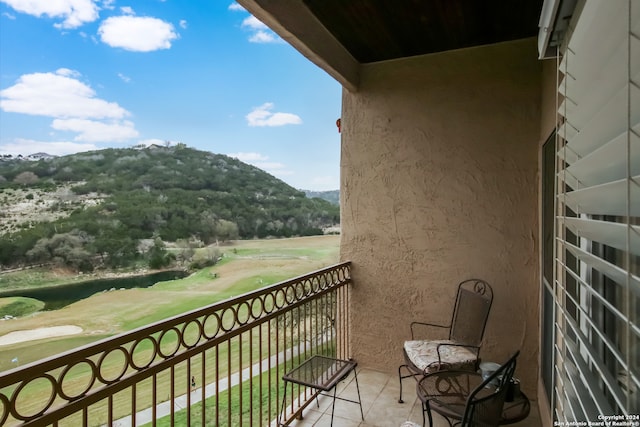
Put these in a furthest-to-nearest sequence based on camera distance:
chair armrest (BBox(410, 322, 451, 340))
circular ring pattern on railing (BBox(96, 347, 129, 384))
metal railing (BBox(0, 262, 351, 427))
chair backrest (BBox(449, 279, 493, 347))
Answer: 1. chair armrest (BBox(410, 322, 451, 340))
2. chair backrest (BBox(449, 279, 493, 347))
3. circular ring pattern on railing (BBox(96, 347, 129, 384))
4. metal railing (BBox(0, 262, 351, 427))

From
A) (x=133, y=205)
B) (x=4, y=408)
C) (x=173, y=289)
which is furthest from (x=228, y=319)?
(x=133, y=205)

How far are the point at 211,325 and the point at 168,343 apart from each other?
11.6 inches

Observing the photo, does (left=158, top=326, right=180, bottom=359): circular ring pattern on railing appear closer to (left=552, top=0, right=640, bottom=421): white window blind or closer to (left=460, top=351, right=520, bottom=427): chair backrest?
(left=460, top=351, right=520, bottom=427): chair backrest

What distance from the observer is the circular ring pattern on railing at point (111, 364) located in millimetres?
1283

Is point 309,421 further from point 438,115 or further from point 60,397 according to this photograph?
point 438,115

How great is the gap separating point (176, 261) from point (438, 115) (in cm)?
420

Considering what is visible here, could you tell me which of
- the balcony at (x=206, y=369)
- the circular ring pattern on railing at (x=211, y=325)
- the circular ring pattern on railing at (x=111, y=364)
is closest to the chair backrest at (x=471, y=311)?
the balcony at (x=206, y=369)

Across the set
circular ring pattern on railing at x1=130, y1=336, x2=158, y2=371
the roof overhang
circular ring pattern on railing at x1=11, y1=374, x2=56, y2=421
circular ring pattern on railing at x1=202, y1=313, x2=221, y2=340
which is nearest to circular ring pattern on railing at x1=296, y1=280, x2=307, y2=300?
circular ring pattern on railing at x1=202, y1=313, x2=221, y2=340

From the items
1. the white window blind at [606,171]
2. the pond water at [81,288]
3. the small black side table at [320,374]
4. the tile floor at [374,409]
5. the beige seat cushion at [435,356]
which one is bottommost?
the tile floor at [374,409]

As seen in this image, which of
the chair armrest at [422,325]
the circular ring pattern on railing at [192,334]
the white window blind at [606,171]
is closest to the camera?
the white window blind at [606,171]

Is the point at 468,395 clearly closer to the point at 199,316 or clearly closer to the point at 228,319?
the point at 228,319

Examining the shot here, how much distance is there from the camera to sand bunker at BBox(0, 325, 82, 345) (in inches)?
114

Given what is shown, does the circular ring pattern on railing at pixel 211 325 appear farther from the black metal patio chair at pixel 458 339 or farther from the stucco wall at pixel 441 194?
the stucco wall at pixel 441 194

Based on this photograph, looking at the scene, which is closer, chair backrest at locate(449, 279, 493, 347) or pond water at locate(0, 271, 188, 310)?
chair backrest at locate(449, 279, 493, 347)
